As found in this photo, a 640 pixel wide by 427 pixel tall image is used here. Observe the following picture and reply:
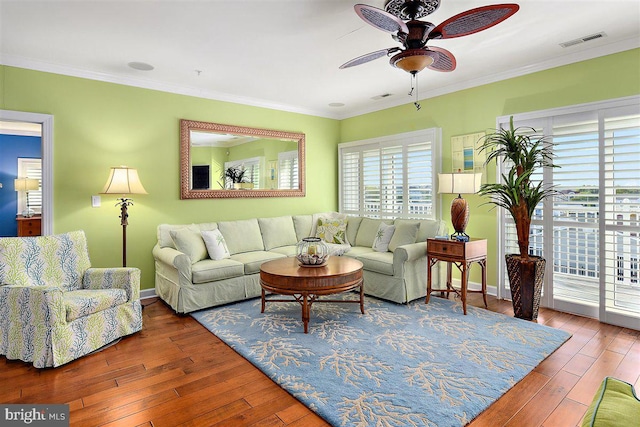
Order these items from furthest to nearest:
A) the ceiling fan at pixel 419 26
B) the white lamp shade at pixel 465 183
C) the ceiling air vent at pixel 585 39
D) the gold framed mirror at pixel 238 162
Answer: the gold framed mirror at pixel 238 162
the white lamp shade at pixel 465 183
the ceiling air vent at pixel 585 39
the ceiling fan at pixel 419 26

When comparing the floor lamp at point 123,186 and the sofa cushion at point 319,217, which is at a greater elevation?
the floor lamp at point 123,186

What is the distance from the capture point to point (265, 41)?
3.26 metres

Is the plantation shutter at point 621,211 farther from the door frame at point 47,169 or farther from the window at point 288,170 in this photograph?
the door frame at point 47,169

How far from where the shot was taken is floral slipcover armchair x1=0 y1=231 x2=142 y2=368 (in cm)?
262

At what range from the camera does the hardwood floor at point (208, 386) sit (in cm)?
204

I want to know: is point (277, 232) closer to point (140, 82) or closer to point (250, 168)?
point (250, 168)

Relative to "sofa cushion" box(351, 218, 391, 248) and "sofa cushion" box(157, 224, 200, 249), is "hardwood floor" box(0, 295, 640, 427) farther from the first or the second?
"sofa cushion" box(351, 218, 391, 248)

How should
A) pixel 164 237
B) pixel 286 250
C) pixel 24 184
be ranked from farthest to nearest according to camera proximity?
1. pixel 24 184
2. pixel 286 250
3. pixel 164 237

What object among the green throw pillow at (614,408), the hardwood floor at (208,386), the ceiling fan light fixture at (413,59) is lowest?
the hardwood floor at (208,386)

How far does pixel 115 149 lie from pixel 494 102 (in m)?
4.58

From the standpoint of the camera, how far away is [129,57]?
143 inches

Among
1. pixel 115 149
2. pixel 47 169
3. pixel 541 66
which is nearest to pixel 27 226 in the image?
pixel 47 169

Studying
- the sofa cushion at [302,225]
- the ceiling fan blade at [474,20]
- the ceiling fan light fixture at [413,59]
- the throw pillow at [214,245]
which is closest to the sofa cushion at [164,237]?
the throw pillow at [214,245]

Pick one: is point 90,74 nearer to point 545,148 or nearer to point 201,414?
point 201,414
